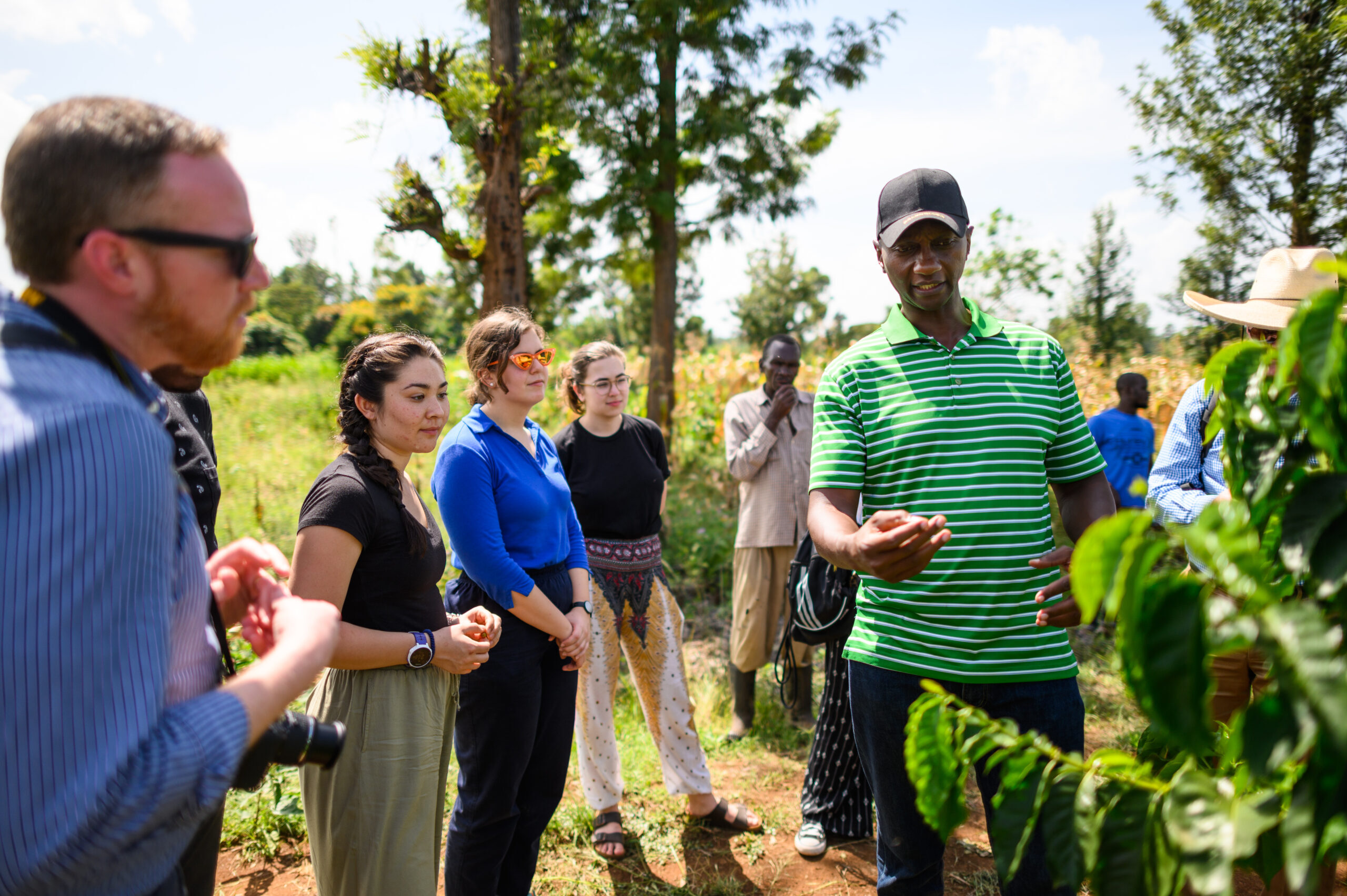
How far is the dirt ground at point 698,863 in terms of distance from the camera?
3.29 m

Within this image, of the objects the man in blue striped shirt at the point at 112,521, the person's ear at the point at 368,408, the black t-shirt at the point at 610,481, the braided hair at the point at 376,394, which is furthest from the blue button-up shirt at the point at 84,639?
the black t-shirt at the point at 610,481

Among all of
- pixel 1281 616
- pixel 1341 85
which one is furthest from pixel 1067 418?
pixel 1341 85

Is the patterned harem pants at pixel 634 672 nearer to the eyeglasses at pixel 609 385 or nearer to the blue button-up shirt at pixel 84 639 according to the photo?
the eyeglasses at pixel 609 385

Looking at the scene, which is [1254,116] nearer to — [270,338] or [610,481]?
[610,481]

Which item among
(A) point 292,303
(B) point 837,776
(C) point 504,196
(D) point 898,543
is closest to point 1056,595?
(D) point 898,543

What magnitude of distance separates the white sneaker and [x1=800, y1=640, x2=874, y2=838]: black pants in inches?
1.3

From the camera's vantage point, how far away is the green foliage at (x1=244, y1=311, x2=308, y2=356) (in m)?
27.7

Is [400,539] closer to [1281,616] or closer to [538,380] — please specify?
[538,380]

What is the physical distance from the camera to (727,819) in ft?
12.3

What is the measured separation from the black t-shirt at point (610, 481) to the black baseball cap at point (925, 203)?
197 cm

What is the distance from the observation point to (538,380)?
3.01 meters

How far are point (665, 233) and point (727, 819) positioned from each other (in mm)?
6451

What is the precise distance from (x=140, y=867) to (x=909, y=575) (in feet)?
4.59

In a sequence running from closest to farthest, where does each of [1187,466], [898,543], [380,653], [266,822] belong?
[898,543] → [380,653] → [1187,466] → [266,822]
